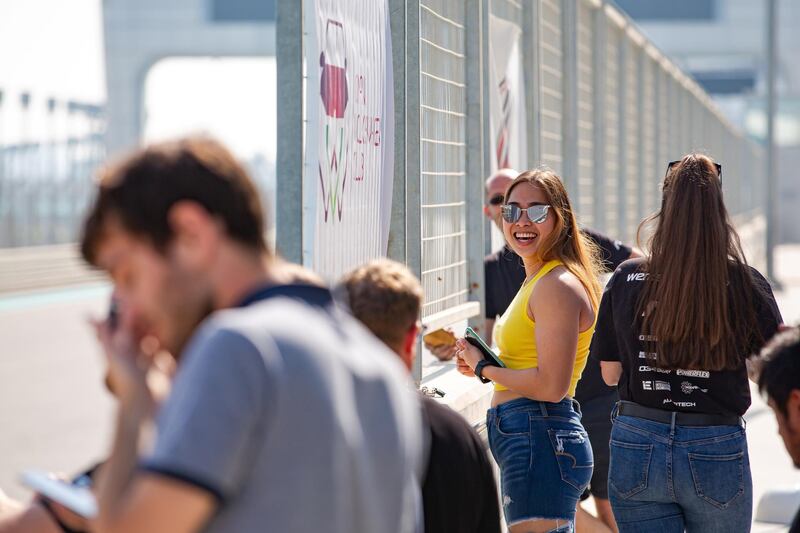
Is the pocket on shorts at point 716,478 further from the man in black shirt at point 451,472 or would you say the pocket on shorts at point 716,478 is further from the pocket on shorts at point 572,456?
the man in black shirt at point 451,472

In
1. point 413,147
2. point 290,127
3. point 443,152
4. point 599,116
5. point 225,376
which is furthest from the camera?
point 599,116

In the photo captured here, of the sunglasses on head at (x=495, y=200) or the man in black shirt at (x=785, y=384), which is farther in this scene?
the sunglasses on head at (x=495, y=200)

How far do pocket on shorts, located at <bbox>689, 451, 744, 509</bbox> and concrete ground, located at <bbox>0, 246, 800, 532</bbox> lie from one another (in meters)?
0.54

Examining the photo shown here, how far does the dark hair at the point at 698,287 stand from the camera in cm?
417

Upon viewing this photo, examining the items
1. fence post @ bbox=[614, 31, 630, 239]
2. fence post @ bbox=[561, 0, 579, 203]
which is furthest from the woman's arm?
fence post @ bbox=[614, 31, 630, 239]

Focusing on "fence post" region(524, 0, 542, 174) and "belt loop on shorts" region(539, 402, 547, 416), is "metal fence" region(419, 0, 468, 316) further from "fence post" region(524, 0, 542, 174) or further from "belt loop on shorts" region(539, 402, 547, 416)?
"fence post" region(524, 0, 542, 174)

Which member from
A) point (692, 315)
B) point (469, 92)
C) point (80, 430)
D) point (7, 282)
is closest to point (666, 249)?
point (692, 315)

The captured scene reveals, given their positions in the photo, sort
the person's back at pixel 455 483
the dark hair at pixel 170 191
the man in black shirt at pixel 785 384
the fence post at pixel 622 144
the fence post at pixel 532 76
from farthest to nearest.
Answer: the fence post at pixel 622 144, the fence post at pixel 532 76, the person's back at pixel 455 483, the man in black shirt at pixel 785 384, the dark hair at pixel 170 191

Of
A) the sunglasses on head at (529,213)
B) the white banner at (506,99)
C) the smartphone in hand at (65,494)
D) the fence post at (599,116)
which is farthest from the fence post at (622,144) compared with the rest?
the smartphone in hand at (65,494)

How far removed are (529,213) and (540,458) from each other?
3.08 feet

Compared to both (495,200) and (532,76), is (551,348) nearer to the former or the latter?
(495,200)

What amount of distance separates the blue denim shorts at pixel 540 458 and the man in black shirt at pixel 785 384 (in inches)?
66.0

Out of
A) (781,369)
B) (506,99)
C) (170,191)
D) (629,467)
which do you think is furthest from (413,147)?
(170,191)

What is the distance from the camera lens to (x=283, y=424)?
184cm
